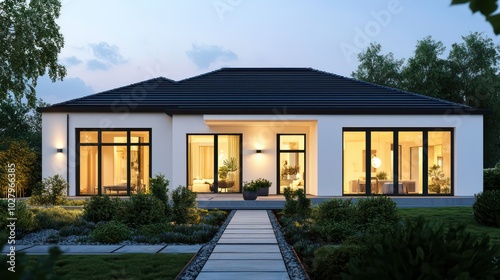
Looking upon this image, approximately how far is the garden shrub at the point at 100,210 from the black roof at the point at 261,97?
21.2ft

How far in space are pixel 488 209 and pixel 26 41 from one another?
14.0 m

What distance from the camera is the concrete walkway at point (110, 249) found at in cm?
796

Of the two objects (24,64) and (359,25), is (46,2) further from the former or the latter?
(359,25)

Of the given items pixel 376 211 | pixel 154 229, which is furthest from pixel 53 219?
pixel 376 211

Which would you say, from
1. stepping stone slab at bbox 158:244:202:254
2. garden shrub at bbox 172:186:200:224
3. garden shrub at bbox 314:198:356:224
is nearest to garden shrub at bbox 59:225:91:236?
garden shrub at bbox 172:186:200:224

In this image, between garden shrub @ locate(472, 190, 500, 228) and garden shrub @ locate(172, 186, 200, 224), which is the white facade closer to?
garden shrub @ locate(172, 186, 200, 224)

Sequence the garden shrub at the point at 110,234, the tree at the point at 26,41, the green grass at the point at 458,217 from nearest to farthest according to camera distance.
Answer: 1. the garden shrub at the point at 110,234
2. the green grass at the point at 458,217
3. the tree at the point at 26,41

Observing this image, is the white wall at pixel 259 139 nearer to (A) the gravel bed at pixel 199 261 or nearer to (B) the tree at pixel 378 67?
(A) the gravel bed at pixel 199 261

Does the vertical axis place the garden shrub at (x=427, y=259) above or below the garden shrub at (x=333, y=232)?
above

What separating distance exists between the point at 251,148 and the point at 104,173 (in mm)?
5620

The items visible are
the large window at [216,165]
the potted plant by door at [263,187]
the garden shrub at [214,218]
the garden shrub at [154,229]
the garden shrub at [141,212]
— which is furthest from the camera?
the large window at [216,165]

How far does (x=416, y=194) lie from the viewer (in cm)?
1781

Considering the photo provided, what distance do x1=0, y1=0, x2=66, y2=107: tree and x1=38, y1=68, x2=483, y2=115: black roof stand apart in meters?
2.02

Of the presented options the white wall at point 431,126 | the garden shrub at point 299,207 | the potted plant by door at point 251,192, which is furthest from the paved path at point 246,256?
the white wall at point 431,126
